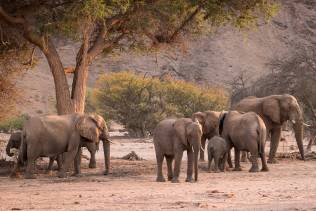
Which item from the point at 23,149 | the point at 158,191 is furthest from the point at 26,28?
the point at 158,191

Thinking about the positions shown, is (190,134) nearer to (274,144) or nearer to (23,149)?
(23,149)

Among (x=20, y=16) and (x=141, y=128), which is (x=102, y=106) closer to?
(x=141, y=128)

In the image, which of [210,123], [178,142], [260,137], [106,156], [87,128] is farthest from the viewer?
[210,123]

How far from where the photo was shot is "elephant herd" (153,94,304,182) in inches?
616

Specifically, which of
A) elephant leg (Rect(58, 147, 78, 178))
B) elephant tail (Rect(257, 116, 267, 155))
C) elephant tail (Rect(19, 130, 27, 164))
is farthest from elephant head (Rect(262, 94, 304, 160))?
elephant tail (Rect(19, 130, 27, 164))

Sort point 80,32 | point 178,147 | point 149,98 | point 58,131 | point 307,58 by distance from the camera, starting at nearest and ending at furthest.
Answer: point 178,147 < point 58,131 < point 80,32 < point 307,58 < point 149,98

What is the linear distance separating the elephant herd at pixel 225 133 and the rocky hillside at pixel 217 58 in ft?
171

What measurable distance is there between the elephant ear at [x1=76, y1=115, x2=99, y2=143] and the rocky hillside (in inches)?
2173

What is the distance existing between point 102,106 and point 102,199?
39882 mm

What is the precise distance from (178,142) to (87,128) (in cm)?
295

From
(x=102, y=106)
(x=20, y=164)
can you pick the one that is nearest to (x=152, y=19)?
(x=20, y=164)

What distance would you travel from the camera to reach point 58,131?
58.7 feet

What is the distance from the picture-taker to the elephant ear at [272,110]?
2178 cm

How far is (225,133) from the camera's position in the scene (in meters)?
19.5
